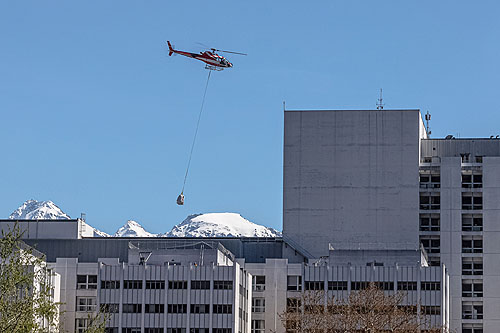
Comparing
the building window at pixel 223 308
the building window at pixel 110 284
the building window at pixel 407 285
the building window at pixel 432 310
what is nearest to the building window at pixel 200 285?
the building window at pixel 223 308

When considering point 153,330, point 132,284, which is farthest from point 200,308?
point 132,284

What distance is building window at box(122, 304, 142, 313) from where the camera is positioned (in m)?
191

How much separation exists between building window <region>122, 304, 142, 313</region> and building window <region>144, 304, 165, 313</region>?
2.90 feet

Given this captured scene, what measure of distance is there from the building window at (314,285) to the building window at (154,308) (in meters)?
22.9

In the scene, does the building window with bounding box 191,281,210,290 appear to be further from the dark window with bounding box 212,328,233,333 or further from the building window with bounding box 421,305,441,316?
the building window with bounding box 421,305,441,316

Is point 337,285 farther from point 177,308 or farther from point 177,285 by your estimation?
point 177,308

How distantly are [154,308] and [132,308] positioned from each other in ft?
10.6

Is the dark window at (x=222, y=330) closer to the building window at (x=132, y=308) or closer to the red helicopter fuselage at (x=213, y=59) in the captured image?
the building window at (x=132, y=308)

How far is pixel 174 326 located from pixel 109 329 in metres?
9.71

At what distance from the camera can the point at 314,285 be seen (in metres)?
198

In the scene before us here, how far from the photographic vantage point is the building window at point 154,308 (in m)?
191

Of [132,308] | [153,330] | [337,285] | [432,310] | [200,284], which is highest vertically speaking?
[337,285]

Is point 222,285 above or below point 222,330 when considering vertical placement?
above

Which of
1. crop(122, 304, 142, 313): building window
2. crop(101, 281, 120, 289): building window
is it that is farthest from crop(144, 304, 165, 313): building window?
crop(101, 281, 120, 289): building window
